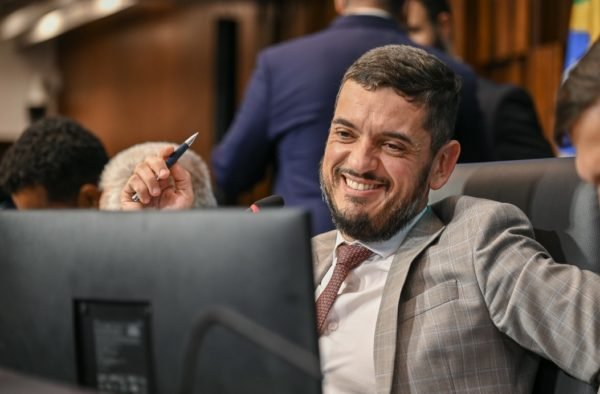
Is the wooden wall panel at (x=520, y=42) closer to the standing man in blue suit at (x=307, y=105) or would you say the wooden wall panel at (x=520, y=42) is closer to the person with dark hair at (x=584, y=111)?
the standing man in blue suit at (x=307, y=105)

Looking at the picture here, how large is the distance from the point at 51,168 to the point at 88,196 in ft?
Answer: 0.36

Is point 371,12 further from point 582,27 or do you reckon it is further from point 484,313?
point 484,313

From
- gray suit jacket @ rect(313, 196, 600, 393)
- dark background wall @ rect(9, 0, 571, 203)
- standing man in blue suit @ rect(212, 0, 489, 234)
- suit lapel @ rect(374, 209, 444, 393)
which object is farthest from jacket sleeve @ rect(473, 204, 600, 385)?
dark background wall @ rect(9, 0, 571, 203)

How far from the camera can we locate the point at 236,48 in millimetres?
6805

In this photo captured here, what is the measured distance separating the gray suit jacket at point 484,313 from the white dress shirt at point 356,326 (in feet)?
0.16

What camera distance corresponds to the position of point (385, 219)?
144 centimetres

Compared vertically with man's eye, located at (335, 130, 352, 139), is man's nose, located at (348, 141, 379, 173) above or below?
below

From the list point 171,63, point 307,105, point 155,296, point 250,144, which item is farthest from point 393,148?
point 171,63

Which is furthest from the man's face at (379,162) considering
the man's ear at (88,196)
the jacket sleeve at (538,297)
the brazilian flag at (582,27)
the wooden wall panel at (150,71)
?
the wooden wall panel at (150,71)

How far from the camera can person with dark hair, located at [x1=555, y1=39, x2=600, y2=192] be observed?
3.24 feet

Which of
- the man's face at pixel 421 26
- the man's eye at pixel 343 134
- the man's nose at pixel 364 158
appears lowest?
the man's nose at pixel 364 158

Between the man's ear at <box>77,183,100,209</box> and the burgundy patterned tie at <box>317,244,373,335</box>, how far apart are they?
32.1 inches

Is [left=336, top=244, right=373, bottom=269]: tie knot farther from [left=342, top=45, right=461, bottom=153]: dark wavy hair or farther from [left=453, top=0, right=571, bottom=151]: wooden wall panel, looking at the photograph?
[left=453, top=0, right=571, bottom=151]: wooden wall panel

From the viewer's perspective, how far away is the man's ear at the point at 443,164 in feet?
4.87
